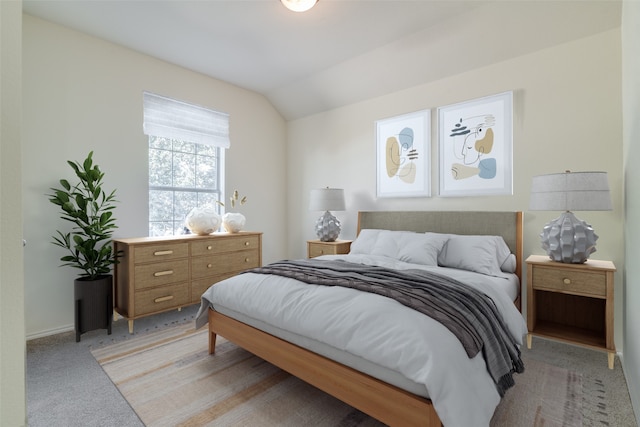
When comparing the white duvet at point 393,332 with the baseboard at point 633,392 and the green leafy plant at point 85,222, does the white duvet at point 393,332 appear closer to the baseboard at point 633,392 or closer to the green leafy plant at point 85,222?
the baseboard at point 633,392

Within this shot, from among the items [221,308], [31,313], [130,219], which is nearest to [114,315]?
[31,313]

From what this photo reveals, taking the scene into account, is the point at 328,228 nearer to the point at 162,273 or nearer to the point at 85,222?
the point at 162,273

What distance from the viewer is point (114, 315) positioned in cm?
304

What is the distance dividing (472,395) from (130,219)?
337 centimetres

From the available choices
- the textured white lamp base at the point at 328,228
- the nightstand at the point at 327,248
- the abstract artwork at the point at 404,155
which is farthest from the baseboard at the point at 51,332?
the abstract artwork at the point at 404,155

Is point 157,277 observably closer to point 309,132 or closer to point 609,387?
point 309,132

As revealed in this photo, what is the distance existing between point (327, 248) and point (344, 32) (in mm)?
2333

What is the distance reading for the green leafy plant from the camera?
103 inches

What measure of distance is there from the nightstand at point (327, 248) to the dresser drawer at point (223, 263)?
681 mm

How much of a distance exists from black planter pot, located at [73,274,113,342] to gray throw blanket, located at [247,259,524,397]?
5.84 ft

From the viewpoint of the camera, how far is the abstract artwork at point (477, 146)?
114 inches

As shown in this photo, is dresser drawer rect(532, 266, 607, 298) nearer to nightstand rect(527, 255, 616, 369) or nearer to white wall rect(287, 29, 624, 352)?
nightstand rect(527, 255, 616, 369)

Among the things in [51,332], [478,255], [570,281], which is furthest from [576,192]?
[51,332]

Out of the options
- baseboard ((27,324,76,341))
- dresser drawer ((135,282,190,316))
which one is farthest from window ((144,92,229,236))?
baseboard ((27,324,76,341))
